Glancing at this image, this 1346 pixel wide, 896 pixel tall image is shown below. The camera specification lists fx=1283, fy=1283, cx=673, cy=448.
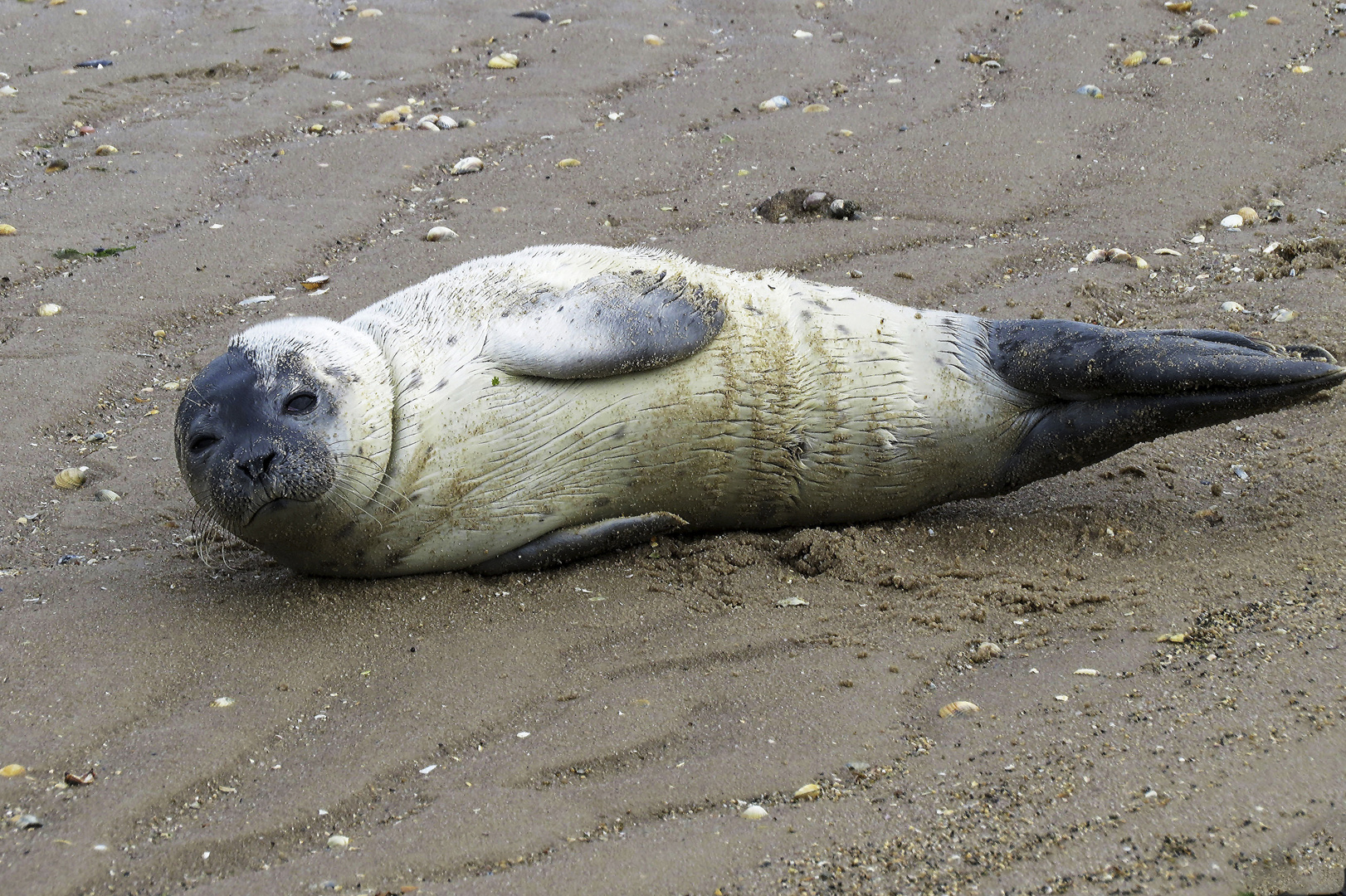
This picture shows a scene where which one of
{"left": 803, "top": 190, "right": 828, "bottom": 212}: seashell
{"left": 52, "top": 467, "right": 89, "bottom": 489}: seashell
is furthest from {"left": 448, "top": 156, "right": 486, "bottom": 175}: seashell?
{"left": 52, "top": 467, "right": 89, "bottom": 489}: seashell

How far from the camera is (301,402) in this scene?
374 cm

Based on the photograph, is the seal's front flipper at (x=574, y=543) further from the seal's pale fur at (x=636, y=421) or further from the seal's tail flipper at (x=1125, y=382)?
the seal's tail flipper at (x=1125, y=382)

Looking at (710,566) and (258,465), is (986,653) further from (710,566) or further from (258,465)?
(258,465)

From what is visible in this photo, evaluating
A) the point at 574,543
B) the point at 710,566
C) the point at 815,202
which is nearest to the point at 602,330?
the point at 574,543

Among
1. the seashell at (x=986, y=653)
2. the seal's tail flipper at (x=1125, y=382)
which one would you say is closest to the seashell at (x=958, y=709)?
the seashell at (x=986, y=653)

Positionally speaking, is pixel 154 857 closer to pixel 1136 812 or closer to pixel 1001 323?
pixel 1136 812

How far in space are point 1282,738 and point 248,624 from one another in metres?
2.87

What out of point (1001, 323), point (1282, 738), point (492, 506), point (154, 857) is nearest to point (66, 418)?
point (492, 506)

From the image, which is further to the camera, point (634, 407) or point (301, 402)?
point (634, 407)

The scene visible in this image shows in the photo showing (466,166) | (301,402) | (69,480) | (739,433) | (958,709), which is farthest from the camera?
(466,166)

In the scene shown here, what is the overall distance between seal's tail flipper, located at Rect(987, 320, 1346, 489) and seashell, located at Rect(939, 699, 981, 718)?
1.18 metres

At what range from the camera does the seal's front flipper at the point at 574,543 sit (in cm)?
405

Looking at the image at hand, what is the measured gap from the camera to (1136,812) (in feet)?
8.95

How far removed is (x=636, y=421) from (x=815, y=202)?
283cm
